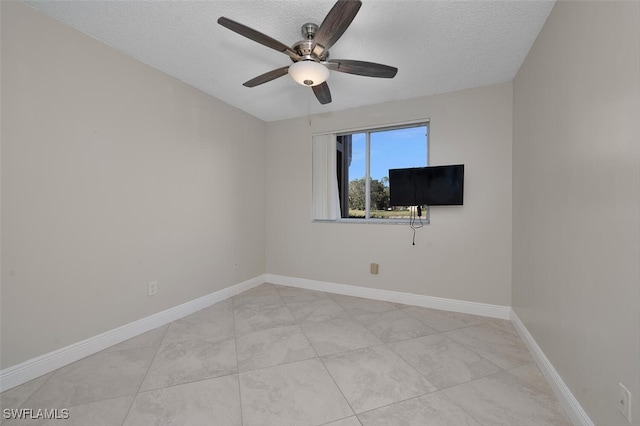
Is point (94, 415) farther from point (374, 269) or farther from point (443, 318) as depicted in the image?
point (443, 318)

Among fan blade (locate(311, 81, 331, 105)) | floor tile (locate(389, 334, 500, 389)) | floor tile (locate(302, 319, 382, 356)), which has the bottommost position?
floor tile (locate(302, 319, 382, 356))

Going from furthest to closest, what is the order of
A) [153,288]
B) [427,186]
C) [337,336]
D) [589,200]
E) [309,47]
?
[427,186] < [153,288] < [337,336] < [309,47] < [589,200]

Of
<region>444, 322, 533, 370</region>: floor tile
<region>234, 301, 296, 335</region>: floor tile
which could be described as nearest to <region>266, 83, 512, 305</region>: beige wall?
<region>444, 322, 533, 370</region>: floor tile

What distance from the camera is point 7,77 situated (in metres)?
1.62

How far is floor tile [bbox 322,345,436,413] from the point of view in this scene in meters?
1.56

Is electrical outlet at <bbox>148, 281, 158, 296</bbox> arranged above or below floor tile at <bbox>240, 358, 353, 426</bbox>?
above

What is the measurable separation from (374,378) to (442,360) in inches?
23.5

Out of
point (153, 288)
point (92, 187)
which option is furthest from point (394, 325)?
point (92, 187)

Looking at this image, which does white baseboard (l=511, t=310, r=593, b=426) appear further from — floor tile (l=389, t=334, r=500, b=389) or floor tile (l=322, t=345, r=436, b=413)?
floor tile (l=322, t=345, r=436, b=413)

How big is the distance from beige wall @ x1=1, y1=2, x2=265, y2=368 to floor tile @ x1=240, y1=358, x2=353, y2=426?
143cm

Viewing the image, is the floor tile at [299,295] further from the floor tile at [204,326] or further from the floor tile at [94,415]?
the floor tile at [94,415]

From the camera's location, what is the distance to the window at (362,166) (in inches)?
126

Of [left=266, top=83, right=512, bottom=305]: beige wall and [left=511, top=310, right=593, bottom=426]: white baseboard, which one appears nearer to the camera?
[left=511, top=310, right=593, bottom=426]: white baseboard

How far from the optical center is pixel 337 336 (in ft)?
7.65
